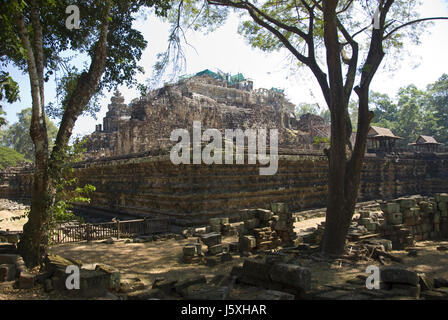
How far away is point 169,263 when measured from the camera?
8.79 metres

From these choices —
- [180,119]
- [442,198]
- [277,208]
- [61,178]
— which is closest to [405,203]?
[442,198]

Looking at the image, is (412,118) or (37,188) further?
(412,118)

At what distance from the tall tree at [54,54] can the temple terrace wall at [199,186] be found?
211 inches

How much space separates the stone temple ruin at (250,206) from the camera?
19.8ft

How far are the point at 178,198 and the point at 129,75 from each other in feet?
18.4

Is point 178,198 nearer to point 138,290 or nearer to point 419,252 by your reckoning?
point 138,290

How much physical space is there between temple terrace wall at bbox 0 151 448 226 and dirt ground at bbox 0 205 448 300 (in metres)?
2.50

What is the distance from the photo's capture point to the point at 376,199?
1052 inches

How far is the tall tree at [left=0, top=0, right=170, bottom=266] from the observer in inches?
278

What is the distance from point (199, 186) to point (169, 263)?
499 centimetres

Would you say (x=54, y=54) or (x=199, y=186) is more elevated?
(x=54, y=54)

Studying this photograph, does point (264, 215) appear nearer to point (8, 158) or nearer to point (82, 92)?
point (82, 92)

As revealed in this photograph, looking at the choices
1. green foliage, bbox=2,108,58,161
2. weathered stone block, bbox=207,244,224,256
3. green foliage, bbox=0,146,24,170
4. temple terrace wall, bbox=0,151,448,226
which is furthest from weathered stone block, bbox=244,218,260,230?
green foliage, bbox=2,108,58,161
